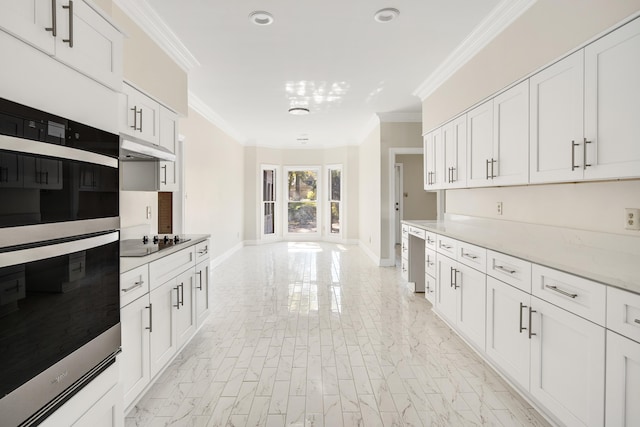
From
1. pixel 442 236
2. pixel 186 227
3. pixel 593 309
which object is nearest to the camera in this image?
pixel 593 309

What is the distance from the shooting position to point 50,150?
1.03m

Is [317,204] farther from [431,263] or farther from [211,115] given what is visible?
[431,263]

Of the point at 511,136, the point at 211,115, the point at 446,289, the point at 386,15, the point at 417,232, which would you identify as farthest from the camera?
the point at 211,115

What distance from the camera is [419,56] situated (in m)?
3.71

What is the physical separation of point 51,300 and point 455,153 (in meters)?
3.64

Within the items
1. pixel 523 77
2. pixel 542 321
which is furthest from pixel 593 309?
pixel 523 77

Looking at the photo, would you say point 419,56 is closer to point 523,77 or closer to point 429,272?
point 523,77

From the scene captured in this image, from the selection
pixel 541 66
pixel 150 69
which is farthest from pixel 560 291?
pixel 150 69

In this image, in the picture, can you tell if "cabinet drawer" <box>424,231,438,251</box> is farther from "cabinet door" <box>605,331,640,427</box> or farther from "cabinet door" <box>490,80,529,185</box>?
"cabinet door" <box>605,331,640,427</box>

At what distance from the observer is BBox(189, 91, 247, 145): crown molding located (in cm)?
503

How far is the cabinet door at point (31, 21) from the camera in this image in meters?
0.95

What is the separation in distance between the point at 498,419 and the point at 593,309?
920mm

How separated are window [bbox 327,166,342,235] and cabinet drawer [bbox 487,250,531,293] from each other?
6.85 meters

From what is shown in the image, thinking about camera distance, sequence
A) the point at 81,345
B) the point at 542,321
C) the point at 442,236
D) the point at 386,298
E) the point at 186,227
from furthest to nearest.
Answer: the point at 186,227 < the point at 386,298 < the point at 442,236 < the point at 542,321 < the point at 81,345
